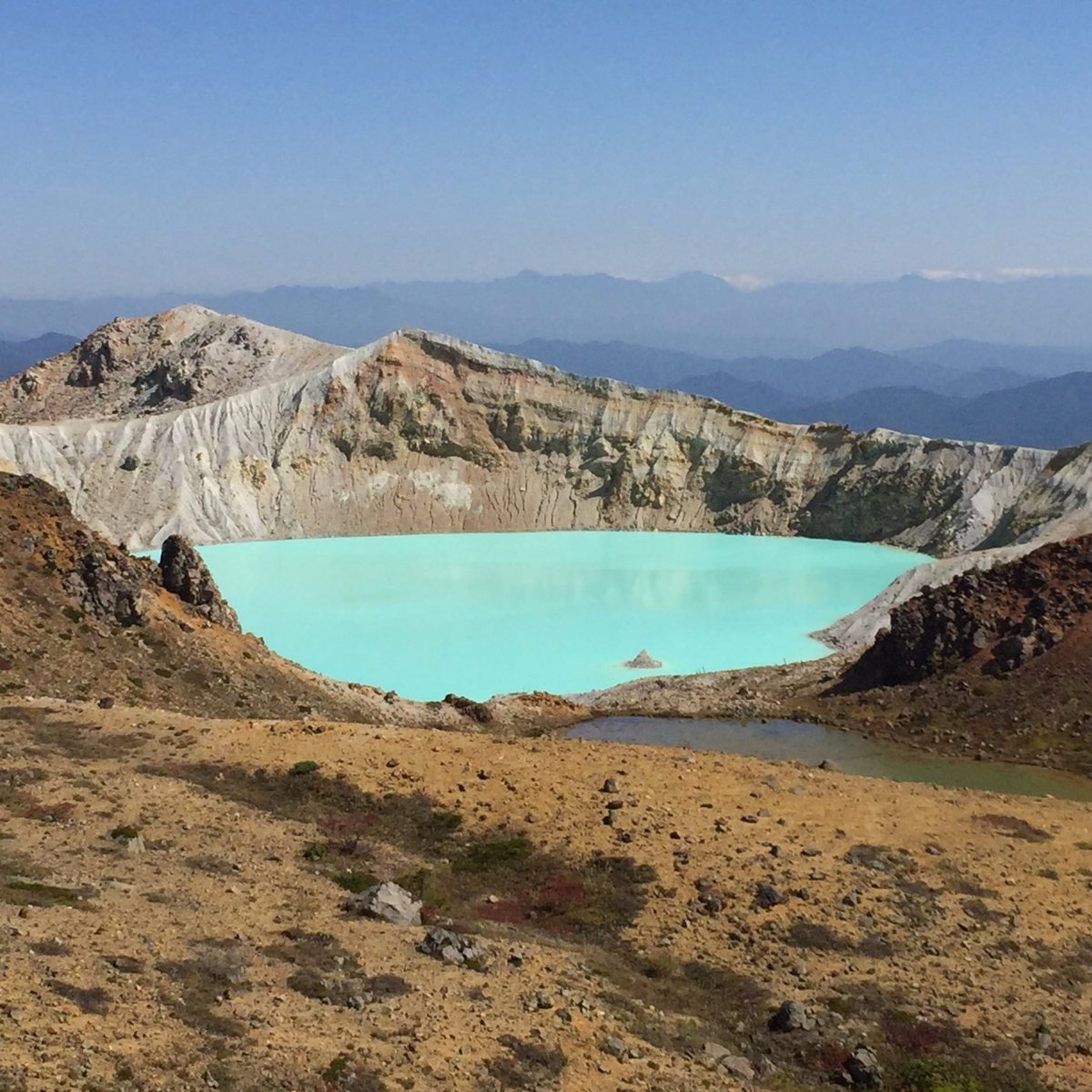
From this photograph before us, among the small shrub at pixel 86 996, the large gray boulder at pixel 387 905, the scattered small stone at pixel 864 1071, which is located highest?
the small shrub at pixel 86 996

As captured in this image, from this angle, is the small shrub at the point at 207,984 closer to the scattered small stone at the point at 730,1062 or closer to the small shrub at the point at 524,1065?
the small shrub at the point at 524,1065

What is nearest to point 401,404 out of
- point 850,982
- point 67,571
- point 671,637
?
point 671,637

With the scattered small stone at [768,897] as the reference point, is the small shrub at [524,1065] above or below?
above

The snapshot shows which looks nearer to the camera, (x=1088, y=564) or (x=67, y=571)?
(x=67, y=571)

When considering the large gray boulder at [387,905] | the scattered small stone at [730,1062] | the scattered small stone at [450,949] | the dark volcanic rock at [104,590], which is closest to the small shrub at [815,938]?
the scattered small stone at [730,1062]

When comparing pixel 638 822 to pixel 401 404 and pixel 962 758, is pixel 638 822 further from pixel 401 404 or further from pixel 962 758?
pixel 401 404

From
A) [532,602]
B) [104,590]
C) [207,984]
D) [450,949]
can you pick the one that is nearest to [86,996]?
[207,984]

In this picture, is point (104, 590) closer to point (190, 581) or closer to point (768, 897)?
point (190, 581)
